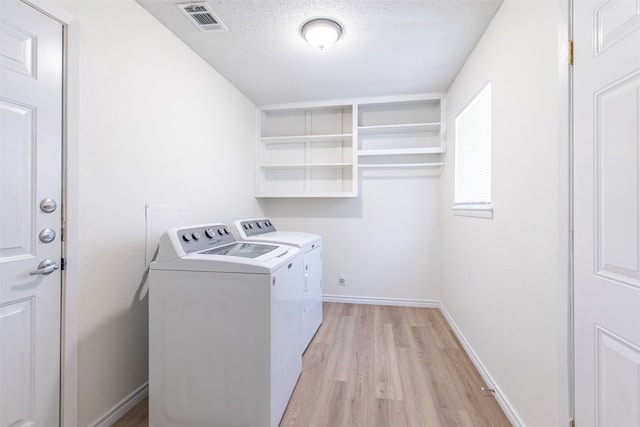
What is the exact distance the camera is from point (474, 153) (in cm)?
226

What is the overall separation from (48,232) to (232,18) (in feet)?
5.36

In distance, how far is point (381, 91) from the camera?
3.00 meters

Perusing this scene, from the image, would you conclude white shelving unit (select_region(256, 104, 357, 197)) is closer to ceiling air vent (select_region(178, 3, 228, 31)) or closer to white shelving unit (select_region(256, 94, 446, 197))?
white shelving unit (select_region(256, 94, 446, 197))

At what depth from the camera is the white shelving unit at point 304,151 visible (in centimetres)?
346

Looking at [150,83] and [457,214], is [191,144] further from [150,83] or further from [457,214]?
[457,214]

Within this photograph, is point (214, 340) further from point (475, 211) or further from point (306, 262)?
point (475, 211)

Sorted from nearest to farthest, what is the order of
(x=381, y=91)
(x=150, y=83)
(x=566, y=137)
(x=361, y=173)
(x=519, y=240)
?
(x=566, y=137)
(x=519, y=240)
(x=150, y=83)
(x=381, y=91)
(x=361, y=173)

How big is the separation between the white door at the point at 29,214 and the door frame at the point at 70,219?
23 mm

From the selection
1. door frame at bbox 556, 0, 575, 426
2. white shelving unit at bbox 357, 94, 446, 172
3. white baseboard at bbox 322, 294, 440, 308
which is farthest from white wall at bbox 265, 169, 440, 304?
door frame at bbox 556, 0, 575, 426

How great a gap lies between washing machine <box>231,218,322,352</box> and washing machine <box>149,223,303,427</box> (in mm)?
715

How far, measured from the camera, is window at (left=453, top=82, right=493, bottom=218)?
199 cm

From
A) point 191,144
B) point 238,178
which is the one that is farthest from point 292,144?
point 191,144

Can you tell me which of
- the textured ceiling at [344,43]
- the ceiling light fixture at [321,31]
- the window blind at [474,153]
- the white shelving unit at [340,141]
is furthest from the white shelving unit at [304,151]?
the ceiling light fixture at [321,31]

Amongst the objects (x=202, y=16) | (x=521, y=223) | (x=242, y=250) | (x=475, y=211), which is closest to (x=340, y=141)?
(x=475, y=211)
